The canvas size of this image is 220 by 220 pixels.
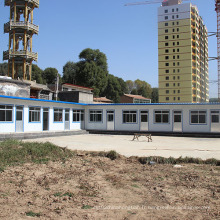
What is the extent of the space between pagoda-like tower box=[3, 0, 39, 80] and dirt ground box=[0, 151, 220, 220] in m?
29.6

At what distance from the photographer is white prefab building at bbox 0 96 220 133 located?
700 inches

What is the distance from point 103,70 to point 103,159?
4248cm

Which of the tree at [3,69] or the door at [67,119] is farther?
the tree at [3,69]

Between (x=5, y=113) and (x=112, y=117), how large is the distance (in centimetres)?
947

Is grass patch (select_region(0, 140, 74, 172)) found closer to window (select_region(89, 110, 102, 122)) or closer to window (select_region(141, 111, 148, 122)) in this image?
window (select_region(141, 111, 148, 122))

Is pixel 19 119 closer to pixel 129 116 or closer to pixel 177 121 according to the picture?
pixel 129 116

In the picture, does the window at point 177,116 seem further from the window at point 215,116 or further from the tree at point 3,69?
the tree at point 3,69

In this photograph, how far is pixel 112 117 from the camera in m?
22.8

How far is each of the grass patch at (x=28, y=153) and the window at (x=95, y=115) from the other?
1356 cm

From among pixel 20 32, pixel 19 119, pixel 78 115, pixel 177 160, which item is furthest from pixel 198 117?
pixel 20 32

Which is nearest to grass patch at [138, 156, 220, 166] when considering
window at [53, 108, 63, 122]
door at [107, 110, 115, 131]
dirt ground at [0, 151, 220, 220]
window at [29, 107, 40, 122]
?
dirt ground at [0, 151, 220, 220]

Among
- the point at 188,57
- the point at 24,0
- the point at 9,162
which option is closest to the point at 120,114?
the point at 9,162

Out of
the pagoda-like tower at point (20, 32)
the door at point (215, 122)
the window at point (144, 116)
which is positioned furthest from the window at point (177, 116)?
the pagoda-like tower at point (20, 32)

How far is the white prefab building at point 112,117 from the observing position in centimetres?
1778
